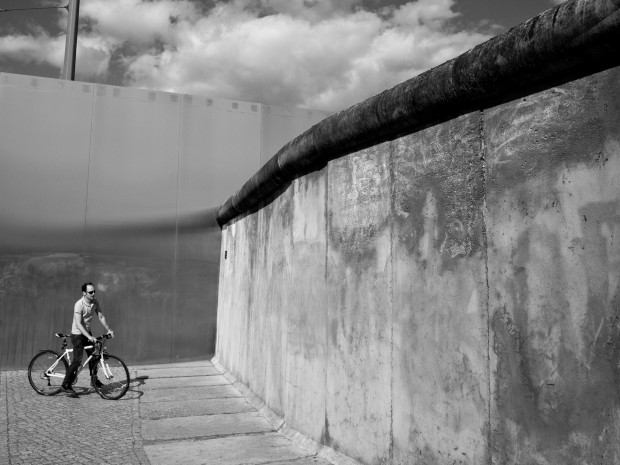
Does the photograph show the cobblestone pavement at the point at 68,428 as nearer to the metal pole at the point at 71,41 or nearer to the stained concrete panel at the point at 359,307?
the stained concrete panel at the point at 359,307

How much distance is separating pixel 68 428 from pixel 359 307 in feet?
13.2

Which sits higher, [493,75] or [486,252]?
[493,75]

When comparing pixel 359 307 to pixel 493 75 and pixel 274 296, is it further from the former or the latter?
pixel 274 296

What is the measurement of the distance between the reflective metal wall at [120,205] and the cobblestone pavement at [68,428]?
2628 millimetres

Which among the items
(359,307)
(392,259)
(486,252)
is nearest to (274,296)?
(359,307)

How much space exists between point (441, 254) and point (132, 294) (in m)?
9.24

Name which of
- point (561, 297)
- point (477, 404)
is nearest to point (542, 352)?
point (561, 297)

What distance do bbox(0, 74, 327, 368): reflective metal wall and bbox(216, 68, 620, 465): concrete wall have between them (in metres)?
6.87

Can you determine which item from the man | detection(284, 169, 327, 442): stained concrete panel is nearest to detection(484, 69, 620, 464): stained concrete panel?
detection(284, 169, 327, 442): stained concrete panel

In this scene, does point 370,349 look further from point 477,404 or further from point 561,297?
point 561,297

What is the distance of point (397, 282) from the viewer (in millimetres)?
4059

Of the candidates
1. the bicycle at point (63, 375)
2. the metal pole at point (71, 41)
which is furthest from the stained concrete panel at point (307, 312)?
the metal pole at point (71, 41)

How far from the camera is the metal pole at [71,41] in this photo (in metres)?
13.3

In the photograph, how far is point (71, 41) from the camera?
13680mm
